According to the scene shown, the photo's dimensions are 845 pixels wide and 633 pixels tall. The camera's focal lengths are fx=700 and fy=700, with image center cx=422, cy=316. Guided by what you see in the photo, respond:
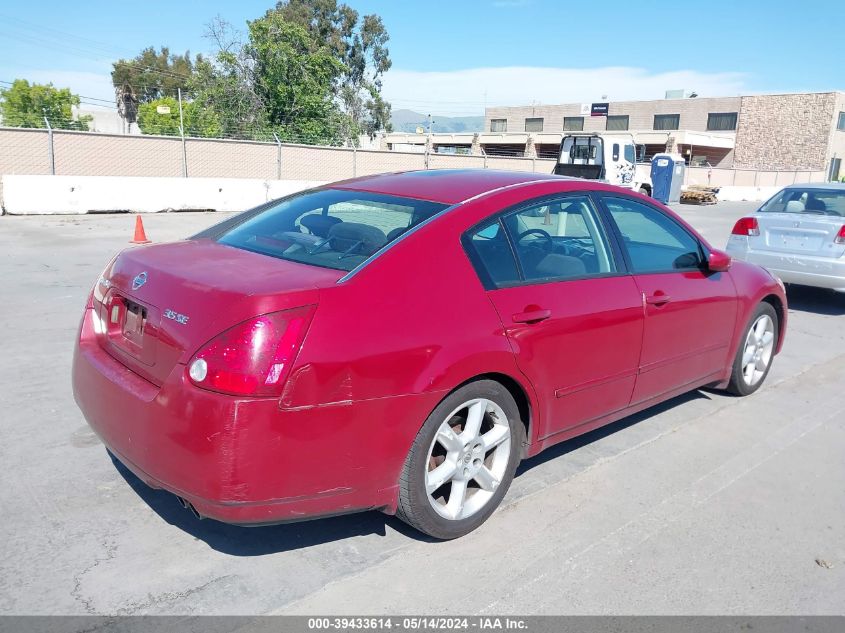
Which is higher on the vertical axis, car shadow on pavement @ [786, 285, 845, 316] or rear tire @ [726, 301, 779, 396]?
rear tire @ [726, 301, 779, 396]

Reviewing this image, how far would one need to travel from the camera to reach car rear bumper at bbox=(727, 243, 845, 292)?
26.5 feet

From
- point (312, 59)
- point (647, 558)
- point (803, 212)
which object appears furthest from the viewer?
point (312, 59)

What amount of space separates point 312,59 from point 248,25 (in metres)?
3.82

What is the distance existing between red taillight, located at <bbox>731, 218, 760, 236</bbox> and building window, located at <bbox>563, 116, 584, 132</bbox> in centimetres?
6171

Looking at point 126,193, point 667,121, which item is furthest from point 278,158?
point 667,121

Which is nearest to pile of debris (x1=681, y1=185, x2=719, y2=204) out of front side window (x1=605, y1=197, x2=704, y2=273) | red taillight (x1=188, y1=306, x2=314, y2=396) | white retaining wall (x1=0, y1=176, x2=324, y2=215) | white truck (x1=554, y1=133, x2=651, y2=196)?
white truck (x1=554, y1=133, x2=651, y2=196)

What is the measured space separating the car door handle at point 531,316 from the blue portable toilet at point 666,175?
28539 mm

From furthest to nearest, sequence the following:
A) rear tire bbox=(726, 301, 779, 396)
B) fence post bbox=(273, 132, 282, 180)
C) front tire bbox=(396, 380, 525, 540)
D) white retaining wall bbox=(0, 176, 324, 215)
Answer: fence post bbox=(273, 132, 282, 180), white retaining wall bbox=(0, 176, 324, 215), rear tire bbox=(726, 301, 779, 396), front tire bbox=(396, 380, 525, 540)

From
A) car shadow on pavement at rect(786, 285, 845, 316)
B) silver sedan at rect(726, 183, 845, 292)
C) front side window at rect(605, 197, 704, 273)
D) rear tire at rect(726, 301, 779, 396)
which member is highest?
front side window at rect(605, 197, 704, 273)

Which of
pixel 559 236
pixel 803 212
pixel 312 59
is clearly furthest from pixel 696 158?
pixel 559 236

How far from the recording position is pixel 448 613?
2676 mm

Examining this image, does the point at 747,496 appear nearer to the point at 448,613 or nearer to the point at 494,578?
the point at 494,578

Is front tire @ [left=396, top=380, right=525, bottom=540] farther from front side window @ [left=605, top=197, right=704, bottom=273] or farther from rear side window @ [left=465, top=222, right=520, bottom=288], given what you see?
front side window @ [left=605, top=197, right=704, bottom=273]

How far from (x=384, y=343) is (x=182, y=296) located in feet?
2.67
